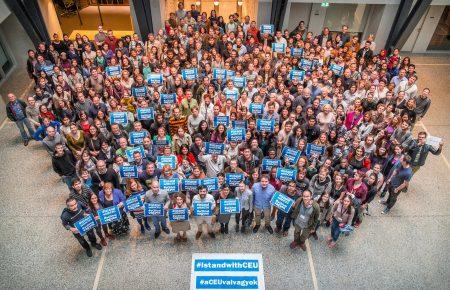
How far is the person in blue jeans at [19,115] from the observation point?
9891 mm

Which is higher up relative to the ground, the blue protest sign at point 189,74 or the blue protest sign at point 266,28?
the blue protest sign at point 266,28

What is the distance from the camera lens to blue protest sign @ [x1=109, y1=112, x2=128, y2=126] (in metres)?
8.85

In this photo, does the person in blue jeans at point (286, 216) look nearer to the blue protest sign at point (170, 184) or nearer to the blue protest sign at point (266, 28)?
the blue protest sign at point (170, 184)

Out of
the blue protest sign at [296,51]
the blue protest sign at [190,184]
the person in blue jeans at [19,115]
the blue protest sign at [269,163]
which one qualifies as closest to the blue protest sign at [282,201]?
the blue protest sign at [269,163]

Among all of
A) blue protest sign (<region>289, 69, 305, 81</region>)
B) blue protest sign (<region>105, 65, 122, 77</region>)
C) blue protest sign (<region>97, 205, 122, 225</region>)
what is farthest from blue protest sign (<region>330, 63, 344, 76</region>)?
blue protest sign (<region>97, 205, 122, 225</region>)

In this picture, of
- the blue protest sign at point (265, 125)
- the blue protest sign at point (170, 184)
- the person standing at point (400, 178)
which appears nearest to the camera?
the blue protest sign at point (170, 184)

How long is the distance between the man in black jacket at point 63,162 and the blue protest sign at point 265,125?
179 inches

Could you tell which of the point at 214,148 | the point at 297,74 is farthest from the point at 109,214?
the point at 297,74

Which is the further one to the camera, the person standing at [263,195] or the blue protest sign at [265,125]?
the blue protest sign at [265,125]

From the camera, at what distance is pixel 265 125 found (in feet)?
28.3

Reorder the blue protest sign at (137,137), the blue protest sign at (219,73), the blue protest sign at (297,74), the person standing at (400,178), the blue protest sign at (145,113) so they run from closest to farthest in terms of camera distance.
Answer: the person standing at (400,178), the blue protest sign at (137,137), the blue protest sign at (145,113), the blue protest sign at (297,74), the blue protest sign at (219,73)

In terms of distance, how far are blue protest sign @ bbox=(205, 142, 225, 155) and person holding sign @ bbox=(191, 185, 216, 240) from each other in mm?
1203

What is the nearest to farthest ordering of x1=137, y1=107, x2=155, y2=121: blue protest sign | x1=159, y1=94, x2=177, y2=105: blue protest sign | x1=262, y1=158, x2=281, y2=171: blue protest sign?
x1=262, y1=158, x2=281, y2=171: blue protest sign → x1=137, y1=107, x2=155, y2=121: blue protest sign → x1=159, y1=94, x2=177, y2=105: blue protest sign

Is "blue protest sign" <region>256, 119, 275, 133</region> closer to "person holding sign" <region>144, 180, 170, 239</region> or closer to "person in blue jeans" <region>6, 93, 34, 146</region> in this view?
"person holding sign" <region>144, 180, 170, 239</region>
